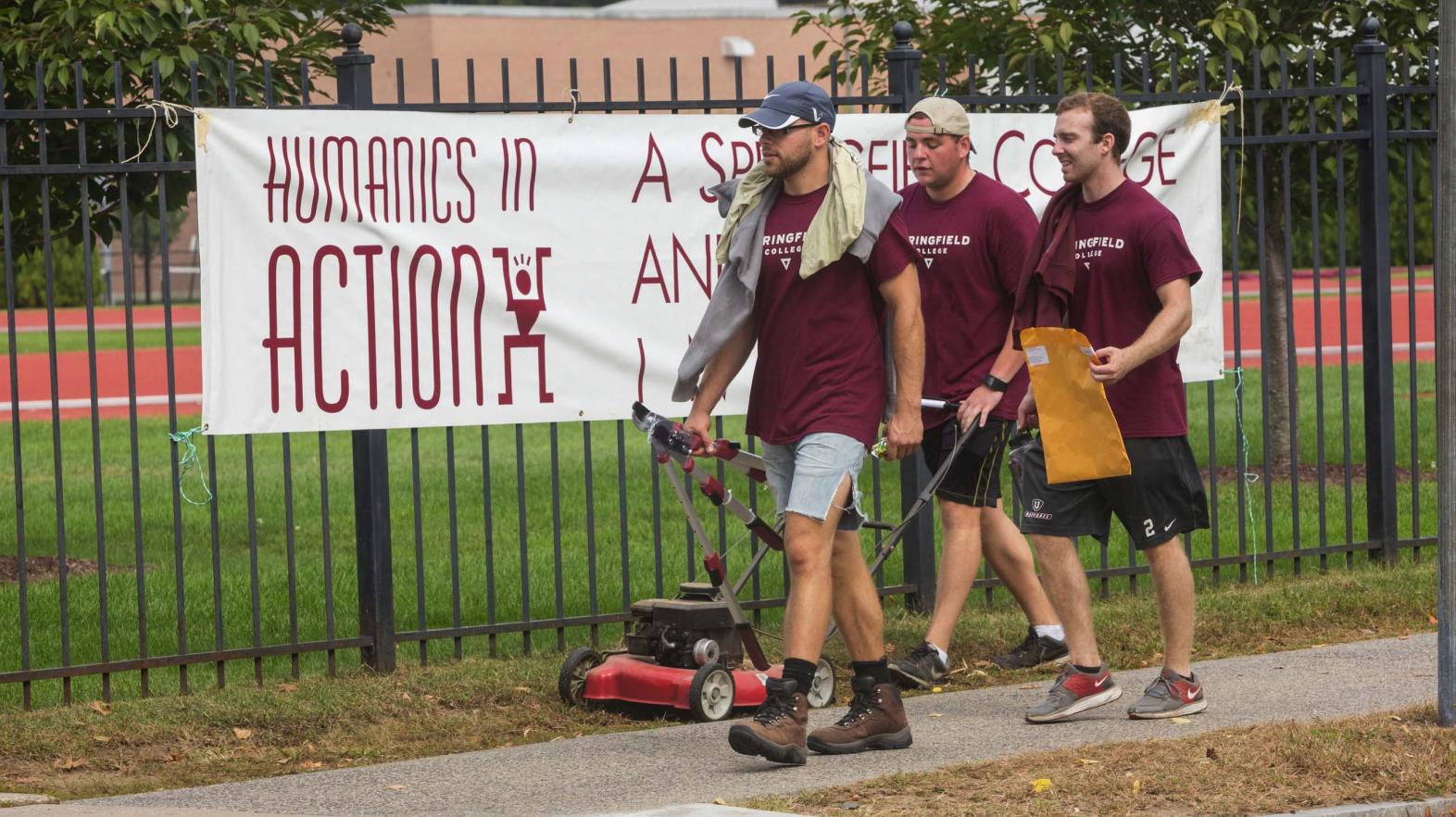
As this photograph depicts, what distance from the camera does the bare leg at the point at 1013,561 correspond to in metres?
7.08

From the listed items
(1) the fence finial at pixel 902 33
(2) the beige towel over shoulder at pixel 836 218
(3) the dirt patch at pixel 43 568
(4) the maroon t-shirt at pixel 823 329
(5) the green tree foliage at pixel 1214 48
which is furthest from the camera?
(5) the green tree foliage at pixel 1214 48

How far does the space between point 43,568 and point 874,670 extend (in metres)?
5.80

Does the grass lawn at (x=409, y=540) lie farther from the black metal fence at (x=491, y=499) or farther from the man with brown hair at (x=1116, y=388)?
the man with brown hair at (x=1116, y=388)

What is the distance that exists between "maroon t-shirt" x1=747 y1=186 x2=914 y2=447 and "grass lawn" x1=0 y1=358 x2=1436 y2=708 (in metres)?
1.56

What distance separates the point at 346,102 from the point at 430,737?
2313 millimetres

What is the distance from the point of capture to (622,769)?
5.79m

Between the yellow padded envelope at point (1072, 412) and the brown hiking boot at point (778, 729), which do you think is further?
the yellow padded envelope at point (1072, 412)

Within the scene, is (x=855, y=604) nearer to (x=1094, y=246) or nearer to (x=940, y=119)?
(x=1094, y=246)

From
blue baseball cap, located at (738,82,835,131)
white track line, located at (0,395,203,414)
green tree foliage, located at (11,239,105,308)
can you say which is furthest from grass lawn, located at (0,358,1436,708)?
green tree foliage, located at (11,239,105,308)

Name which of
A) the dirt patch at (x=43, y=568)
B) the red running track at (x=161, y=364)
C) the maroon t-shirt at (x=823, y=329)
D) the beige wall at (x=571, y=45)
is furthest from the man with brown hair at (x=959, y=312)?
the beige wall at (x=571, y=45)

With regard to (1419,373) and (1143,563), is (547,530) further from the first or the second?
→ (1419,373)

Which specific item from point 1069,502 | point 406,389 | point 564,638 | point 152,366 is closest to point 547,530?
point 564,638

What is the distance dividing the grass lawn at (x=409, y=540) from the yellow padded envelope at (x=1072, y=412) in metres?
1.59

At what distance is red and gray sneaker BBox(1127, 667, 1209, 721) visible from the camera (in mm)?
6312
